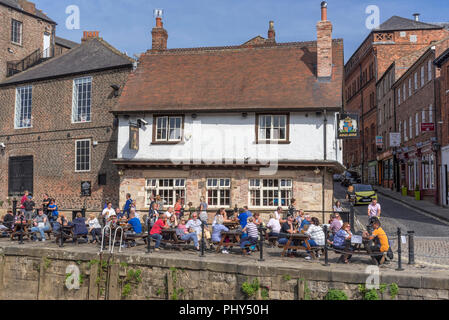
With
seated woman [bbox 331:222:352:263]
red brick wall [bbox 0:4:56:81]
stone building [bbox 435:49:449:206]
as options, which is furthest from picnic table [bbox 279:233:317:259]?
red brick wall [bbox 0:4:56:81]

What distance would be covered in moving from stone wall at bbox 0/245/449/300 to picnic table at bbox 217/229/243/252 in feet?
3.70

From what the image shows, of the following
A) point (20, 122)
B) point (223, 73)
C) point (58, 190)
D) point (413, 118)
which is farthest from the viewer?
point (413, 118)

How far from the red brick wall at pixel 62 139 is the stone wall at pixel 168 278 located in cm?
918

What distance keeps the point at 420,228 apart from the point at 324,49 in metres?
8.59

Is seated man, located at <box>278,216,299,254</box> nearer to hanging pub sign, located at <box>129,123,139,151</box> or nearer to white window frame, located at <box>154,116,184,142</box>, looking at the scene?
white window frame, located at <box>154,116,184,142</box>

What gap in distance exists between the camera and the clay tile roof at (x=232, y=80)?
19.2 meters

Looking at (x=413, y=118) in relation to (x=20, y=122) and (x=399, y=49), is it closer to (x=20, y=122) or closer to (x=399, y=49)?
(x=399, y=49)

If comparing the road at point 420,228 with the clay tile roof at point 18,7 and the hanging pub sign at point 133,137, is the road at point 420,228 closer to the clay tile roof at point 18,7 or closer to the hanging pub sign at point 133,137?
the hanging pub sign at point 133,137

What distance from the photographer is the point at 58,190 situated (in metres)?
23.7

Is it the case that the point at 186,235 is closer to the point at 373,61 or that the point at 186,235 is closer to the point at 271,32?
the point at 271,32

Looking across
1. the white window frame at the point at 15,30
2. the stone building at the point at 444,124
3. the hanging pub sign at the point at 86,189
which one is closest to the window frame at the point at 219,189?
the hanging pub sign at the point at 86,189

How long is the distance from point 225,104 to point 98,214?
8.19 metres
